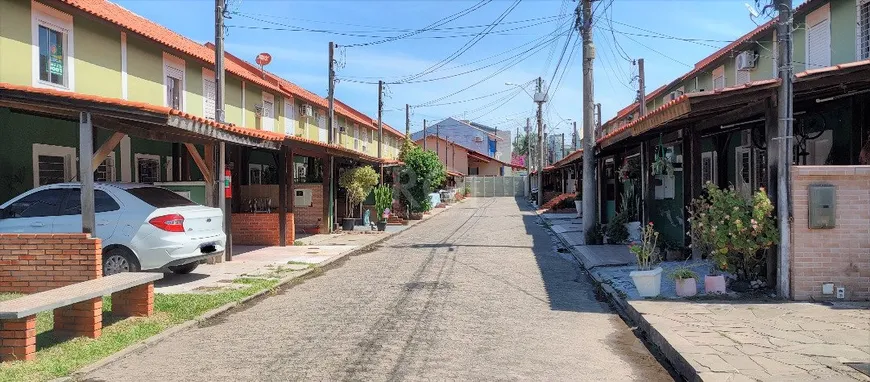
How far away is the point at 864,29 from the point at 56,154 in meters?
16.6

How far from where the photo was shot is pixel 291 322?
740cm

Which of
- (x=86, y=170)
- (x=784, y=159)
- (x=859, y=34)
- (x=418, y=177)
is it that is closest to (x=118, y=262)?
(x=86, y=170)

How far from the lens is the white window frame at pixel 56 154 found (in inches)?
480

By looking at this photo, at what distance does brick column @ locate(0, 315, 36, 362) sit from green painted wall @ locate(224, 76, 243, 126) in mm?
15183

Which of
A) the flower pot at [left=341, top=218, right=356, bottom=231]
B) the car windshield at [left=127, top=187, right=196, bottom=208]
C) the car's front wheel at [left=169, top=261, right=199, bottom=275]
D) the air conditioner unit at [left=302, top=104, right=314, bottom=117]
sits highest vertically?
the air conditioner unit at [left=302, top=104, right=314, bottom=117]

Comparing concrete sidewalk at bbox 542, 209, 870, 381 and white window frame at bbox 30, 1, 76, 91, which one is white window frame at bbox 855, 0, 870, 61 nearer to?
concrete sidewalk at bbox 542, 209, 870, 381

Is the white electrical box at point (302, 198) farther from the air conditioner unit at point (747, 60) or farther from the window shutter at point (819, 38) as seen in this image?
the window shutter at point (819, 38)

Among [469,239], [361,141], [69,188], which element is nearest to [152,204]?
[69,188]

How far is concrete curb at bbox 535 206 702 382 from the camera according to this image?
5364 millimetres

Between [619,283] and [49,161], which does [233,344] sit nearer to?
[619,283]

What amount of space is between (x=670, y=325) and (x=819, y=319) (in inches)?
63.1

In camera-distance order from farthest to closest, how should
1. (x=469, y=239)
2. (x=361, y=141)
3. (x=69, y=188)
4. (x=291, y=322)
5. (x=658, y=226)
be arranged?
(x=361, y=141), (x=469, y=239), (x=658, y=226), (x=69, y=188), (x=291, y=322)

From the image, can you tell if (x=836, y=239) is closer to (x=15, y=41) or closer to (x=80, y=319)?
(x=80, y=319)

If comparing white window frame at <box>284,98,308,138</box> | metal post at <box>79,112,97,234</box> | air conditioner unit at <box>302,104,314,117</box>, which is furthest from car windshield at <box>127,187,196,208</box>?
air conditioner unit at <box>302,104,314,117</box>
